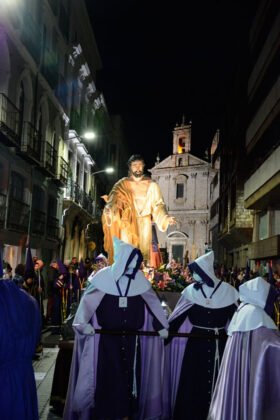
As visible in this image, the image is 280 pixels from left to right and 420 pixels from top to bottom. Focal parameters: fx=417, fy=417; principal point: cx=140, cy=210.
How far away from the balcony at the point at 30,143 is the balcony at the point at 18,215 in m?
2.06

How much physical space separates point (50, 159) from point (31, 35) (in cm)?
589

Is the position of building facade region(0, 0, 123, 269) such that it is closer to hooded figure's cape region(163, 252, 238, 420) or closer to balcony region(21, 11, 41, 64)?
balcony region(21, 11, 41, 64)

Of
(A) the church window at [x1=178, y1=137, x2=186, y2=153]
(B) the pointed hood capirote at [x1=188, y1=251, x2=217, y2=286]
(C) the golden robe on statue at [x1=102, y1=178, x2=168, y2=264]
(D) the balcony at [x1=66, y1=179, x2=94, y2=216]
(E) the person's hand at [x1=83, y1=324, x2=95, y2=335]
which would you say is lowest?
(E) the person's hand at [x1=83, y1=324, x2=95, y2=335]

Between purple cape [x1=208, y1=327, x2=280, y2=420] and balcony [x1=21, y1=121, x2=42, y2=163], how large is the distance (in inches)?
579

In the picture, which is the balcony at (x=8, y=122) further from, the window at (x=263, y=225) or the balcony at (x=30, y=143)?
the window at (x=263, y=225)

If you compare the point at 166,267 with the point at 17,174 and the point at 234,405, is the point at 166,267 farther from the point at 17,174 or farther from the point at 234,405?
the point at 17,174

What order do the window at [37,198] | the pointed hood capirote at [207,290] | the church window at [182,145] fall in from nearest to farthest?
the pointed hood capirote at [207,290]
the window at [37,198]
the church window at [182,145]

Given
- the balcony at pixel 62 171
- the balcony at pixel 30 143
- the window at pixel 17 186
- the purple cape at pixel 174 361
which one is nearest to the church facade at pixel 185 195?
the balcony at pixel 62 171

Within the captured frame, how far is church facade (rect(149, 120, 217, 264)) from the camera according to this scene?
52.9m

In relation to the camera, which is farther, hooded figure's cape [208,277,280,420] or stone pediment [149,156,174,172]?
stone pediment [149,156,174,172]

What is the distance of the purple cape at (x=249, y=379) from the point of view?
3.70 m

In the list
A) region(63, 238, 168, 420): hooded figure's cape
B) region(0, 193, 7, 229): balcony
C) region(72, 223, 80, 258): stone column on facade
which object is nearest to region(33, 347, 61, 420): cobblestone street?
region(63, 238, 168, 420): hooded figure's cape

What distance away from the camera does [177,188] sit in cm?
5553

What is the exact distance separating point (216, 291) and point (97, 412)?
1.86 meters
